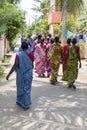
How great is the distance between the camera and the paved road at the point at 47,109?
21.4 ft

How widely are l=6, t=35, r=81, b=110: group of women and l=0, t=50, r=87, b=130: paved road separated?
0.32 m

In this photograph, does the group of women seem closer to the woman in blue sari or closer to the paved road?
the woman in blue sari

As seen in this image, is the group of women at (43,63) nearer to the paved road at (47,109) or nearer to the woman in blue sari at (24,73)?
the woman in blue sari at (24,73)

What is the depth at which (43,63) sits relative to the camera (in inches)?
538

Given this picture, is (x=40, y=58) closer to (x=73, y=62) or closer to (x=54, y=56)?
(x=54, y=56)

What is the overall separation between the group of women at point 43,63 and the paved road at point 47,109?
32 centimetres

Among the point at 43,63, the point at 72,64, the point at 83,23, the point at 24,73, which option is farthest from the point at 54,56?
the point at 83,23

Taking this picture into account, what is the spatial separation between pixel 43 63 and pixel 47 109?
594 centimetres

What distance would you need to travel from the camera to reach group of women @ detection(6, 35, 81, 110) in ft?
A: 25.6

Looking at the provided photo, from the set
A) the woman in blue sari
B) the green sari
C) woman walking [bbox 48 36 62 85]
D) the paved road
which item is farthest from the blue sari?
woman walking [bbox 48 36 62 85]

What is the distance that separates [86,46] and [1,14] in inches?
415

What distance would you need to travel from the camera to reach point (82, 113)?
752 centimetres

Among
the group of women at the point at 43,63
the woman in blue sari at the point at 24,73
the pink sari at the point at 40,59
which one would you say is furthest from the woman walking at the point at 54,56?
the woman in blue sari at the point at 24,73

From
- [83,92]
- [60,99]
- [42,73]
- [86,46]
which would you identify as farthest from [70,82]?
[86,46]
